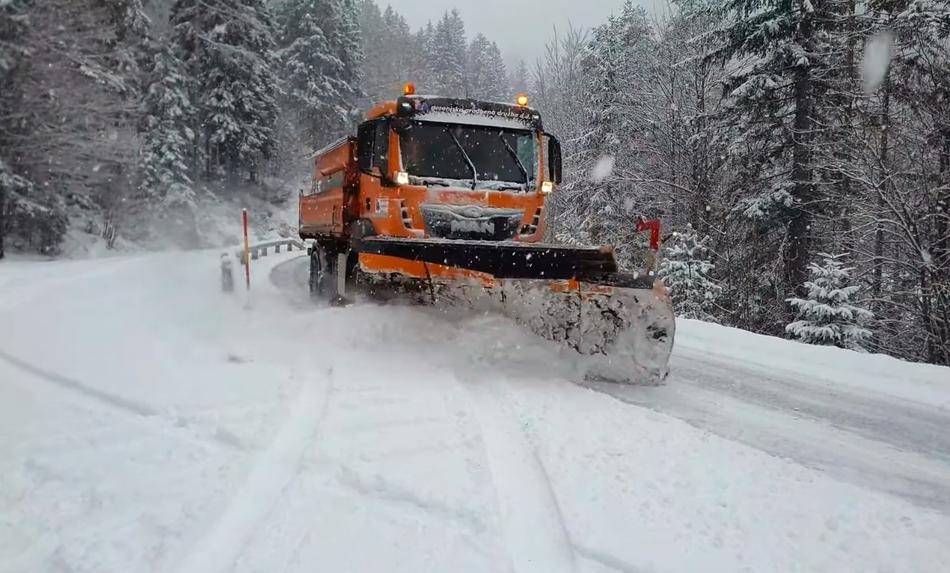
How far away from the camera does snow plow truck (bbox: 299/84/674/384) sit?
5.41 metres

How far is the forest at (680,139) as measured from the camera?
10.5 metres

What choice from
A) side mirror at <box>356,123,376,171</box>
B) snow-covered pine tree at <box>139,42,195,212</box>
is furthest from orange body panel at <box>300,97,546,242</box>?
snow-covered pine tree at <box>139,42,195,212</box>

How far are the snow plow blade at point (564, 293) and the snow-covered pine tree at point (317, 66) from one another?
35.6 meters

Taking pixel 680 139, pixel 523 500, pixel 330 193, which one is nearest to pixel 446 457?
pixel 523 500

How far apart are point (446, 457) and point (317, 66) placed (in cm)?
4021

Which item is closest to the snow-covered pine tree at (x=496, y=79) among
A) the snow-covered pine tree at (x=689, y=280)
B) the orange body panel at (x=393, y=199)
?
the snow-covered pine tree at (x=689, y=280)

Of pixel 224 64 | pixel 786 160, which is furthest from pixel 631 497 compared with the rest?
pixel 224 64

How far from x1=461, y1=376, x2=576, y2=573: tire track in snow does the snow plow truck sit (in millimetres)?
1623

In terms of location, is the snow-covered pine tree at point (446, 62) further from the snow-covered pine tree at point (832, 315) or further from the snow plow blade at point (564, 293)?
the snow plow blade at point (564, 293)

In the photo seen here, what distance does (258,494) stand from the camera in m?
2.88

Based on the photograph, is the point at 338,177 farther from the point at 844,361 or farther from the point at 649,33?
the point at 649,33

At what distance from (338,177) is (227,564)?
7.08 m

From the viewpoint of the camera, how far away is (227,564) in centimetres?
230

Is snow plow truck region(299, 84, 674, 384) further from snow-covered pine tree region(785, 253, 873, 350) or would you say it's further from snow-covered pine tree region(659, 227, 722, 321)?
snow-covered pine tree region(659, 227, 722, 321)
